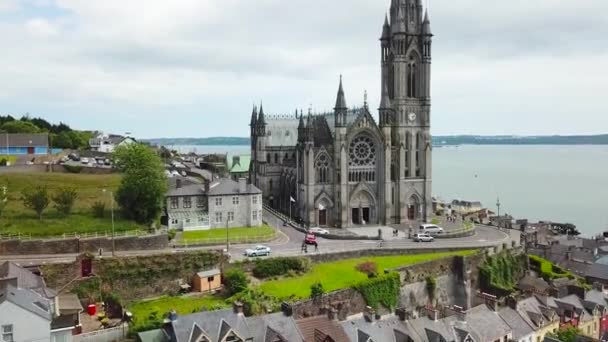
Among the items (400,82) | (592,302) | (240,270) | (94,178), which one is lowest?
(592,302)

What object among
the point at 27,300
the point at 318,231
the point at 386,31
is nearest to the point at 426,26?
the point at 386,31

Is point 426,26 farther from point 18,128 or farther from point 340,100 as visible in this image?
point 18,128

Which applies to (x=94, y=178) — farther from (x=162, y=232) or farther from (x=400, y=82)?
(x=400, y=82)

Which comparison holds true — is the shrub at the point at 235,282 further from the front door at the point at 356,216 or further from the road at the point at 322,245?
the front door at the point at 356,216

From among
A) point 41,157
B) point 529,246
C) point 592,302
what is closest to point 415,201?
point 529,246

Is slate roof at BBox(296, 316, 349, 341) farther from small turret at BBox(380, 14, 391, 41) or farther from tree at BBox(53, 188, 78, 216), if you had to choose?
small turret at BBox(380, 14, 391, 41)

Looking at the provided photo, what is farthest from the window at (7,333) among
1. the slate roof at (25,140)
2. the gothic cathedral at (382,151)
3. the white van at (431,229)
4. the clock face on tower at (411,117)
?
the slate roof at (25,140)

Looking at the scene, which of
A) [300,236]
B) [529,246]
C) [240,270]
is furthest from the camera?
[529,246]
